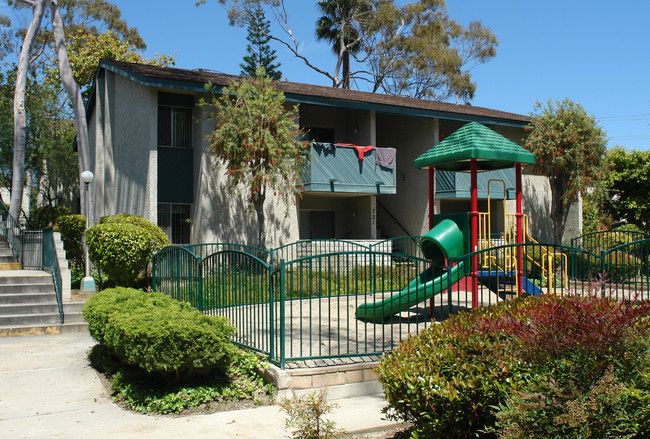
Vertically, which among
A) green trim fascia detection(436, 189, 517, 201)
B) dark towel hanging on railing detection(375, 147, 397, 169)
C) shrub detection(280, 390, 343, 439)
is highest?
dark towel hanging on railing detection(375, 147, 397, 169)

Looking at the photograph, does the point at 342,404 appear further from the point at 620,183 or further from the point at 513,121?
the point at 620,183

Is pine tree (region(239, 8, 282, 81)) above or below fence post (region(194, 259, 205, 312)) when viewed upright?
above

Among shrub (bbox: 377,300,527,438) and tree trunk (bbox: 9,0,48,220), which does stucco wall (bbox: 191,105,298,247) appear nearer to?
tree trunk (bbox: 9,0,48,220)

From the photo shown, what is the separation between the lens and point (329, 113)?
23688 mm

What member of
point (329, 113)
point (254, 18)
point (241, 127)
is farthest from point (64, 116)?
point (241, 127)

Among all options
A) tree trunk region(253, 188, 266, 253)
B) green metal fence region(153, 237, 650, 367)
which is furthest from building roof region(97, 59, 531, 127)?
green metal fence region(153, 237, 650, 367)

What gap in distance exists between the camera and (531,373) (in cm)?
418

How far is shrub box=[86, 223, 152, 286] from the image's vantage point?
13898 millimetres

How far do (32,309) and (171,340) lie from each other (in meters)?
7.11

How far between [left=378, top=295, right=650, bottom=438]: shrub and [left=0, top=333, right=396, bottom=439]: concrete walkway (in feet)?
4.59

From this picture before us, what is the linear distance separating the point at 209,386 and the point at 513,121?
20.4 meters

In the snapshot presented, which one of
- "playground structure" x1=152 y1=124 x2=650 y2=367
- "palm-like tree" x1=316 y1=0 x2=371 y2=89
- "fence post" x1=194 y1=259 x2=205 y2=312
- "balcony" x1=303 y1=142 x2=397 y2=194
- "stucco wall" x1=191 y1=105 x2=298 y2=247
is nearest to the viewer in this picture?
"playground structure" x1=152 y1=124 x2=650 y2=367

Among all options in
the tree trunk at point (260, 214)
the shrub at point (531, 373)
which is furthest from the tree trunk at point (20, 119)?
the shrub at point (531, 373)

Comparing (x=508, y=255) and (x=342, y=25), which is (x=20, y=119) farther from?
(x=342, y=25)
